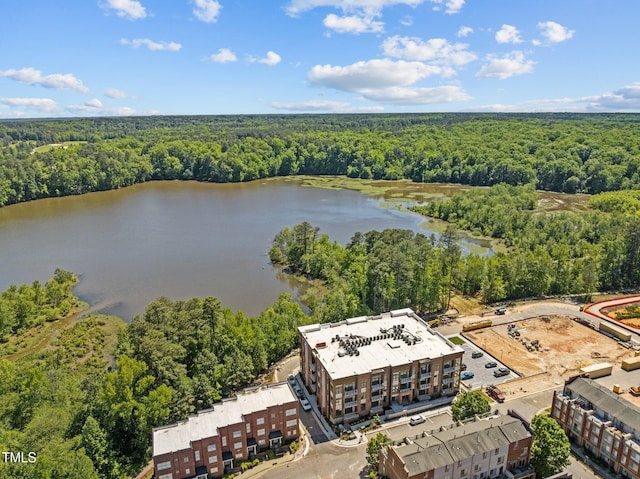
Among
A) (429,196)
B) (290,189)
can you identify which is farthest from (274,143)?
(429,196)

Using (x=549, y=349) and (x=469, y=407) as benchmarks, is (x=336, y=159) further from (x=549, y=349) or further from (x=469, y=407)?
(x=469, y=407)

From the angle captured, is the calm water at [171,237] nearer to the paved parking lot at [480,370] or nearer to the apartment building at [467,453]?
the paved parking lot at [480,370]

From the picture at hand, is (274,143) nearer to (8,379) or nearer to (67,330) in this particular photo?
(67,330)

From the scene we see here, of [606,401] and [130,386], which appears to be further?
[606,401]

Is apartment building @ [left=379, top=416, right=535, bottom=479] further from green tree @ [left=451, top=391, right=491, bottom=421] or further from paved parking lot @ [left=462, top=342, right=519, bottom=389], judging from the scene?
paved parking lot @ [left=462, top=342, right=519, bottom=389]

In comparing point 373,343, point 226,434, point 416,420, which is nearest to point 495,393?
point 416,420

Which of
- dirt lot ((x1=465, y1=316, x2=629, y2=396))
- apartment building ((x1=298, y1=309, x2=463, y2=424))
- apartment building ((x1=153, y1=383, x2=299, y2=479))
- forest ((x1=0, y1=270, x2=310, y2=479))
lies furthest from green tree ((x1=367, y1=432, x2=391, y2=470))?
dirt lot ((x1=465, y1=316, x2=629, y2=396))
